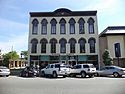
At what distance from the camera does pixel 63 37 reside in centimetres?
3919

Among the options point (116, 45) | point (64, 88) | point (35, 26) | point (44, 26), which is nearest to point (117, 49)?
point (116, 45)

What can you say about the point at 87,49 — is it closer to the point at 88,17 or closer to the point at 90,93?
the point at 88,17

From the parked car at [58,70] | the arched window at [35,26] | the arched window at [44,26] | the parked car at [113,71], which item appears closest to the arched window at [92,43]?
the arched window at [44,26]

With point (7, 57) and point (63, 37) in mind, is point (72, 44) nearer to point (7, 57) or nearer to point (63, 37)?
point (63, 37)

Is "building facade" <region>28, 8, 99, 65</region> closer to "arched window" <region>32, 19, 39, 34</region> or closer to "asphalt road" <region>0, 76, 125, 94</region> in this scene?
"arched window" <region>32, 19, 39, 34</region>

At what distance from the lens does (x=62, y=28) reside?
3991cm

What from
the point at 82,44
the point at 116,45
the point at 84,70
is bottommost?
the point at 84,70

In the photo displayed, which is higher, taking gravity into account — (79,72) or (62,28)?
(62,28)

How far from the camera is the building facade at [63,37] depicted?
3859 cm

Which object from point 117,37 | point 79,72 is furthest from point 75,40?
point 79,72

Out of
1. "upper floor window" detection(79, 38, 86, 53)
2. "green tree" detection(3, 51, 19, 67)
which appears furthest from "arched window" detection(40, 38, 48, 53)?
"green tree" detection(3, 51, 19, 67)

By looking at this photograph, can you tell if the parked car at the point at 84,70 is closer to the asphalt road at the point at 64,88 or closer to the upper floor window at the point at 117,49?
the asphalt road at the point at 64,88

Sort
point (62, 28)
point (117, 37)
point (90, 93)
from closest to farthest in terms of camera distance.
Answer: point (90, 93)
point (117, 37)
point (62, 28)

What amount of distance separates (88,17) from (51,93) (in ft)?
104
